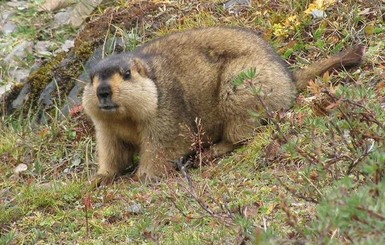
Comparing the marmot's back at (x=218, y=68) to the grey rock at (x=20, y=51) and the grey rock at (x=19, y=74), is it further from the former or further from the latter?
the grey rock at (x=20, y=51)

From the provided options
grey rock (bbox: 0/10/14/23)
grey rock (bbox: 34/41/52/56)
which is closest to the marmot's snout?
grey rock (bbox: 34/41/52/56)

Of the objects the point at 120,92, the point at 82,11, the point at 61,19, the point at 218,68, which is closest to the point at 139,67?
the point at 120,92

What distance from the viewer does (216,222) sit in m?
5.95

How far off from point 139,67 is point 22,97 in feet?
9.21

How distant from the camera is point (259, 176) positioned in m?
7.00

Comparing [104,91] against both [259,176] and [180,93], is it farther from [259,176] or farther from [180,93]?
[259,176]

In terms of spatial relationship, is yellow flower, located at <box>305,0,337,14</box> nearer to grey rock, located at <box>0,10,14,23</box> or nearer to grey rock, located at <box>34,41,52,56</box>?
grey rock, located at <box>34,41,52,56</box>

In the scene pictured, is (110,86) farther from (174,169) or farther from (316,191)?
(316,191)

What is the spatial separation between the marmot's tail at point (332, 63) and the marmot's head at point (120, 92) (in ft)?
4.79

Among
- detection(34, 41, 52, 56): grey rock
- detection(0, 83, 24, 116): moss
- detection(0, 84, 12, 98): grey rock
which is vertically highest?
detection(0, 83, 24, 116): moss

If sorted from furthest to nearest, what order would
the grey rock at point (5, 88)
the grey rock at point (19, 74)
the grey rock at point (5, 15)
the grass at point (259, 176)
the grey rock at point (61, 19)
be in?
the grey rock at point (5, 15), the grey rock at point (61, 19), the grey rock at point (19, 74), the grey rock at point (5, 88), the grass at point (259, 176)

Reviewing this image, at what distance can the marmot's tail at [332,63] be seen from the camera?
8.30 metres

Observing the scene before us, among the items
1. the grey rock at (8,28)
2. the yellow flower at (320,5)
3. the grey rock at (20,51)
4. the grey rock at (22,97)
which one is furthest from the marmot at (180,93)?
the grey rock at (8,28)

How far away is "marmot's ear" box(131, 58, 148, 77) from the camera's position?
7861mm
